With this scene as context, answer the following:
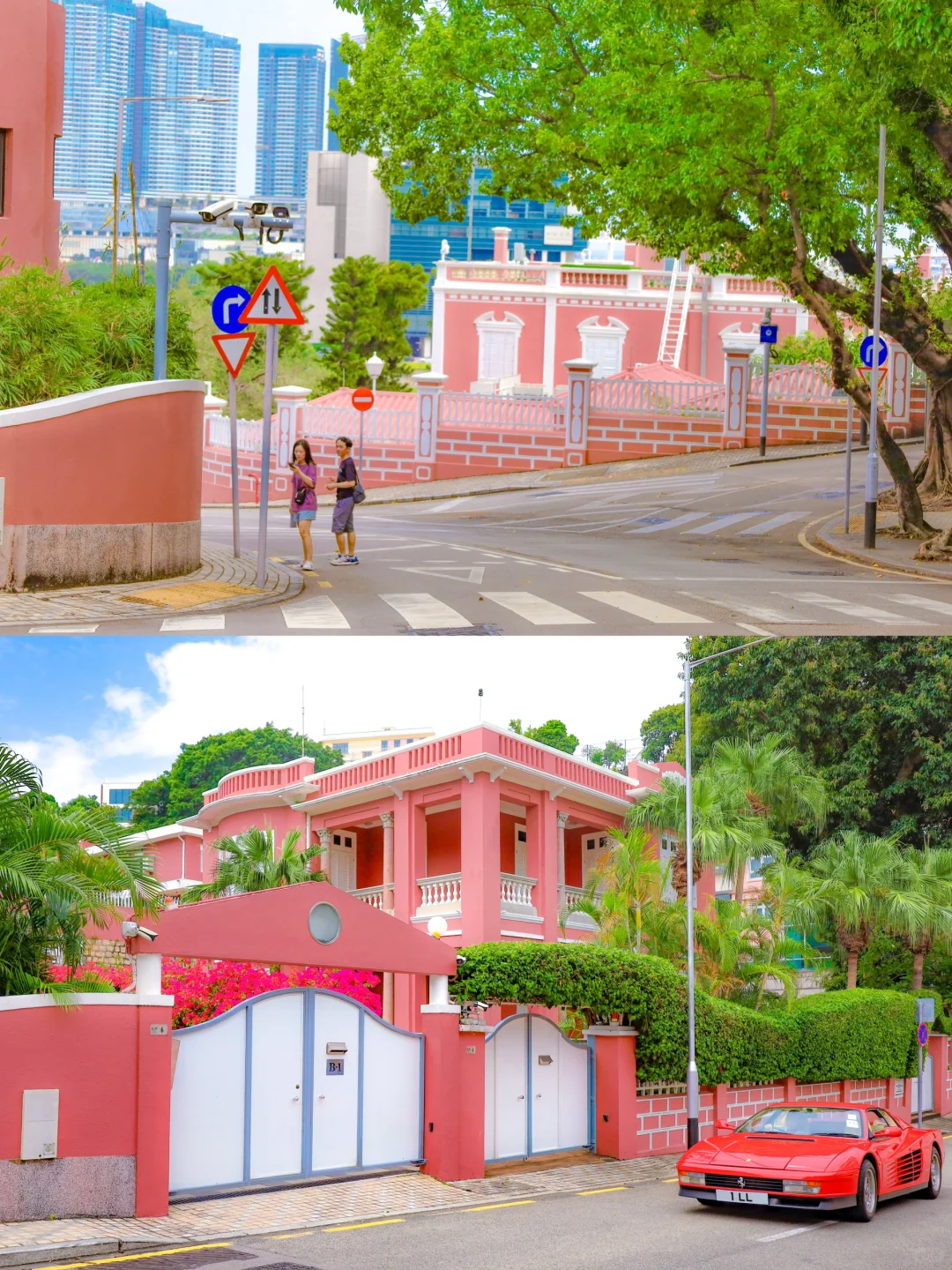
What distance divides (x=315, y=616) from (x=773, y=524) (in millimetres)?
13703

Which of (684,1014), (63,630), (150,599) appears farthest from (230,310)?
(684,1014)

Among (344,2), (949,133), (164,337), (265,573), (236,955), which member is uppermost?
(344,2)

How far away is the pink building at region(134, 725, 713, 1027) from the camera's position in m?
26.5

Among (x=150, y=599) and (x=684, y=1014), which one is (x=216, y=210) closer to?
(x=150, y=599)

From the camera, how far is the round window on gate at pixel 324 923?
14.7 metres

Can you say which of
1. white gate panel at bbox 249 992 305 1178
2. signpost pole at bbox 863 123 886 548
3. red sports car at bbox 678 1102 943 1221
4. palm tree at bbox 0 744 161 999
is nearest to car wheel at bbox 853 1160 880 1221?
red sports car at bbox 678 1102 943 1221

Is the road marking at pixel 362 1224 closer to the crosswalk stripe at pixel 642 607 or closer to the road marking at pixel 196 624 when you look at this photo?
the road marking at pixel 196 624

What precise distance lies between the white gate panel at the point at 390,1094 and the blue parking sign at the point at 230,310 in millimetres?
9544

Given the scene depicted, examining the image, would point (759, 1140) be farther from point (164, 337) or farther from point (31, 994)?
point (164, 337)

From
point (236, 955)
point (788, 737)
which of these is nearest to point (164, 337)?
point (236, 955)

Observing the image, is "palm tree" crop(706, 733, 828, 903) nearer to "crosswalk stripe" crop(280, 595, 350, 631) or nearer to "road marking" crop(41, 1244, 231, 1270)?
"crosswalk stripe" crop(280, 595, 350, 631)

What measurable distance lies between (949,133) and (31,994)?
1934cm

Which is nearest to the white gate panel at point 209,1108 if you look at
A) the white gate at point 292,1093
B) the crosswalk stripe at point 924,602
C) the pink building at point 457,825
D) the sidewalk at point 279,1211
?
the white gate at point 292,1093

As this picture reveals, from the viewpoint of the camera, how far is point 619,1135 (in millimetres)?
18016
